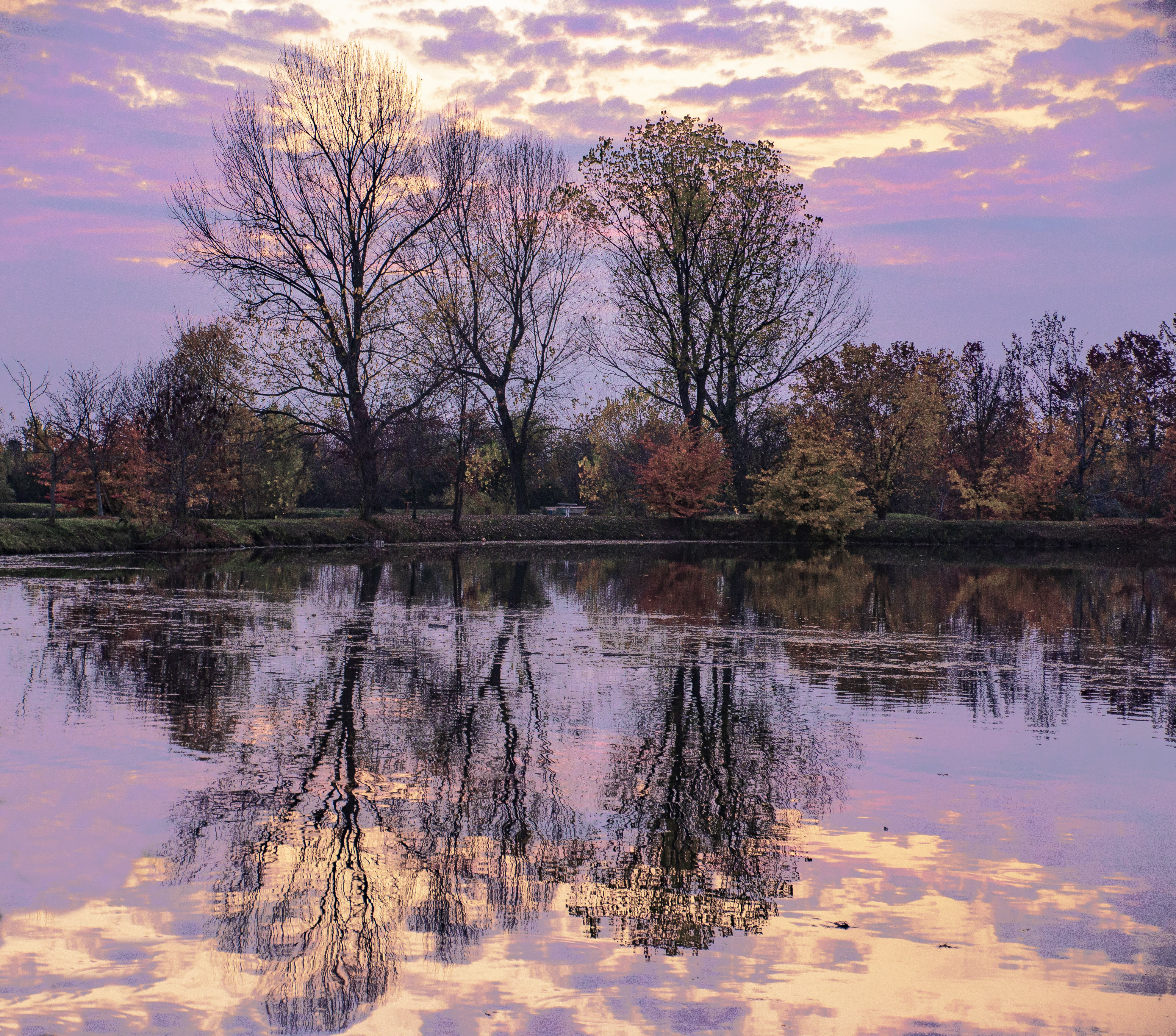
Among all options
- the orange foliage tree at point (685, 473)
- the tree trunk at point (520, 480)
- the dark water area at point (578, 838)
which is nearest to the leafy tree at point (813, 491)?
the orange foliage tree at point (685, 473)

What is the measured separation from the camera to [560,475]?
68.2m

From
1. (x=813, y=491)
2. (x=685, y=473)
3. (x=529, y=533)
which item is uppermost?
(x=685, y=473)

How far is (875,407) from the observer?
172ft

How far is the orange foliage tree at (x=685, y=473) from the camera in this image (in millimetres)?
45219

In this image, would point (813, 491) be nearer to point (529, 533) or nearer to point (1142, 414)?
point (529, 533)

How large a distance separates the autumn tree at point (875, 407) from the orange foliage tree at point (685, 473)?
7204 mm

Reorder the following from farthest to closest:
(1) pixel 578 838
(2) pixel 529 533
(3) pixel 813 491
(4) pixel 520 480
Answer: (4) pixel 520 480 → (3) pixel 813 491 → (2) pixel 529 533 → (1) pixel 578 838

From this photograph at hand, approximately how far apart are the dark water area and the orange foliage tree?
32080mm

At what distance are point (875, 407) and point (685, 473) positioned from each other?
12.0 meters

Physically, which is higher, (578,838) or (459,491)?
(459,491)

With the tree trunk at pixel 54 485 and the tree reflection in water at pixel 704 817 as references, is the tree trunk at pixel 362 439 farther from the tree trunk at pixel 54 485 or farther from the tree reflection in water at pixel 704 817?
the tree reflection in water at pixel 704 817

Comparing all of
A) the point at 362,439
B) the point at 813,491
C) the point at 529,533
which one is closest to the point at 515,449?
the point at 529,533

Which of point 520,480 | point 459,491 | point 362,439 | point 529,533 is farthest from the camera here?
point 520,480

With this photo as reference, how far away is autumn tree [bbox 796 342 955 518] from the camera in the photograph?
169 feet
